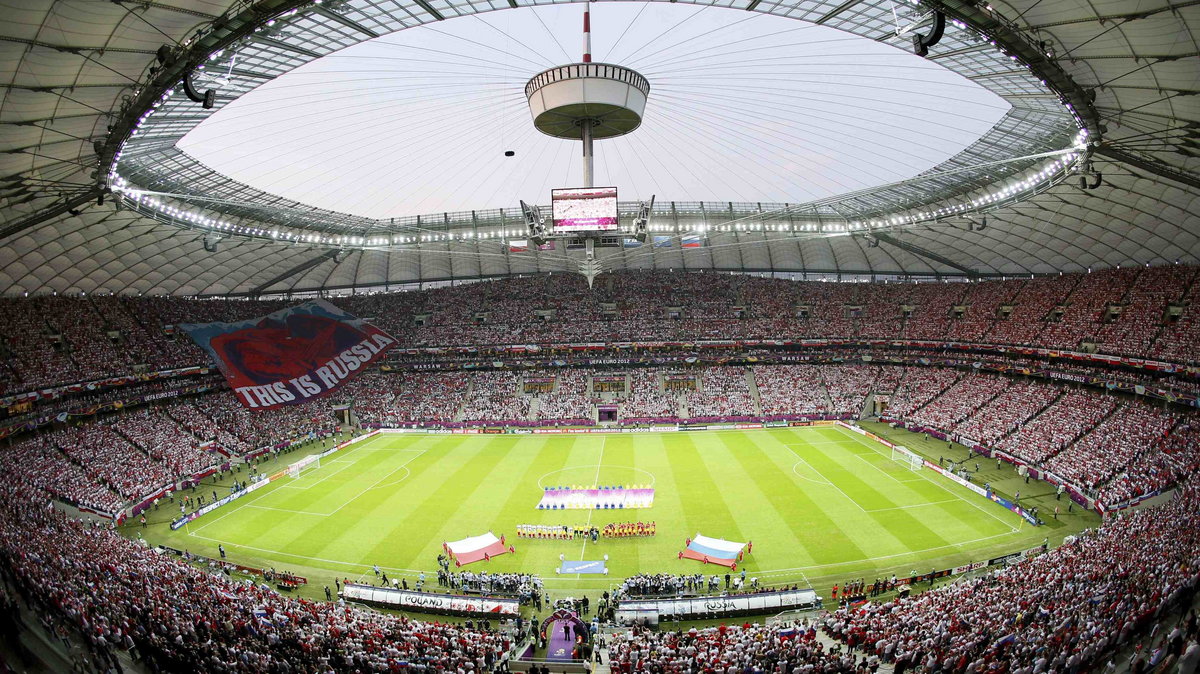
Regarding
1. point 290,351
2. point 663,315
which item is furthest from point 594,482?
point 290,351

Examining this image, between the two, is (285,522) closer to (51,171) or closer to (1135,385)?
(51,171)

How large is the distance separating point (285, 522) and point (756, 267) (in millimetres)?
59731

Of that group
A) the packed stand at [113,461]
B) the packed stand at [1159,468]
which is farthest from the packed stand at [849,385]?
the packed stand at [113,461]

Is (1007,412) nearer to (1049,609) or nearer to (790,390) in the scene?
(790,390)

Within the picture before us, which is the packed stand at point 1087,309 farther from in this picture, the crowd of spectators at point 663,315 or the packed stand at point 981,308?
the packed stand at point 981,308

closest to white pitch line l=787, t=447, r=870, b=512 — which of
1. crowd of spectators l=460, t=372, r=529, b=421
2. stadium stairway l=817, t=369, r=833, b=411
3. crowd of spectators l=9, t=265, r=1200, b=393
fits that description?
stadium stairway l=817, t=369, r=833, b=411

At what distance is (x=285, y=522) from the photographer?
33688mm

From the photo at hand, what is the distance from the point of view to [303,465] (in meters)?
44.4

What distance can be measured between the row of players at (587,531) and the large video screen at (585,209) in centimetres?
1810

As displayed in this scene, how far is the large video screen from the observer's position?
37.3 metres

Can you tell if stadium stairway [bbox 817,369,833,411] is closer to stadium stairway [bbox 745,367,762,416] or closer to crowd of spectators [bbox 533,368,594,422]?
stadium stairway [bbox 745,367,762,416]

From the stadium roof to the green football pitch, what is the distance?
61.1ft

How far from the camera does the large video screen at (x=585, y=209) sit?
37.3 m

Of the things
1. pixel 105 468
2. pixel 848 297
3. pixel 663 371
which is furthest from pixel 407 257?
pixel 848 297
